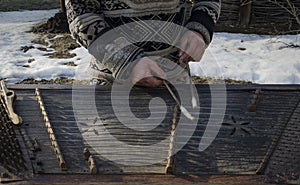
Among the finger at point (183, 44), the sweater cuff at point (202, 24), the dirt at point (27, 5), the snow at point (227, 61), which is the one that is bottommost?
the dirt at point (27, 5)

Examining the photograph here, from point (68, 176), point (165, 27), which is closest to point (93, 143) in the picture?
point (68, 176)

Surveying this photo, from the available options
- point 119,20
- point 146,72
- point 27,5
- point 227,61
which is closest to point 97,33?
point 119,20

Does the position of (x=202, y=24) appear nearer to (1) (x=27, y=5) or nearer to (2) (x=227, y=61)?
(2) (x=227, y=61)

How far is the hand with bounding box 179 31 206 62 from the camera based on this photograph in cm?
148

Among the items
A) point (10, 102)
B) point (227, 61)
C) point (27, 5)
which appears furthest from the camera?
point (27, 5)

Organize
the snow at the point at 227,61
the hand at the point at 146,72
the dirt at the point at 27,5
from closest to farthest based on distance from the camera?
the hand at the point at 146,72 < the snow at the point at 227,61 < the dirt at the point at 27,5

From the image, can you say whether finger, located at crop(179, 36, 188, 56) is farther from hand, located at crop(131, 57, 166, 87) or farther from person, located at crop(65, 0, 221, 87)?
hand, located at crop(131, 57, 166, 87)

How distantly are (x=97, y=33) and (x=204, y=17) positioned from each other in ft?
1.39

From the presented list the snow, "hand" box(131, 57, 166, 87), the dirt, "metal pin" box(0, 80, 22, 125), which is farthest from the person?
the dirt

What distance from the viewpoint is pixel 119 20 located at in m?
1.47

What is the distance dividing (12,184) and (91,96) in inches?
21.9

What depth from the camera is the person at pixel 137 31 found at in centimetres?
140

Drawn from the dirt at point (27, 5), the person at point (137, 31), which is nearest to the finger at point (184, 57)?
the person at point (137, 31)

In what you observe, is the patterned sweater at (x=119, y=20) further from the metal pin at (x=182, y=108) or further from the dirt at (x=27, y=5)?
the dirt at (x=27, y=5)
